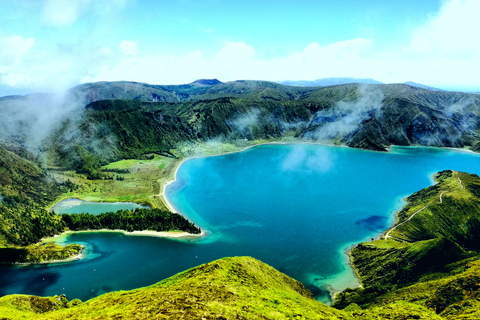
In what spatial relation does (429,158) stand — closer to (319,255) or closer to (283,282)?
(319,255)

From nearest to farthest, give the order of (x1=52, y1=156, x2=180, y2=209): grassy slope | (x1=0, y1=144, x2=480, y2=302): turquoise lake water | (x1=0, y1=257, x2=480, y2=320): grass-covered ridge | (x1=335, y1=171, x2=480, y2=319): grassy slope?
1. (x1=0, y1=257, x2=480, y2=320): grass-covered ridge
2. (x1=335, y1=171, x2=480, y2=319): grassy slope
3. (x1=0, y1=144, x2=480, y2=302): turquoise lake water
4. (x1=52, y1=156, x2=180, y2=209): grassy slope

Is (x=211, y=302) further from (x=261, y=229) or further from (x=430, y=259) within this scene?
(x=261, y=229)

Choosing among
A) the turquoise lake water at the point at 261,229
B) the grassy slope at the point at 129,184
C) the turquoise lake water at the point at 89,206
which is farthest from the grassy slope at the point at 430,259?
the turquoise lake water at the point at 89,206

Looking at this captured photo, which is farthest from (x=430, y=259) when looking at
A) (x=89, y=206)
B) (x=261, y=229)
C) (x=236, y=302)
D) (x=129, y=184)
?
(x=129, y=184)

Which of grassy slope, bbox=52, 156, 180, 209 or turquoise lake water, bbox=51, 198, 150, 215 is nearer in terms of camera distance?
turquoise lake water, bbox=51, 198, 150, 215

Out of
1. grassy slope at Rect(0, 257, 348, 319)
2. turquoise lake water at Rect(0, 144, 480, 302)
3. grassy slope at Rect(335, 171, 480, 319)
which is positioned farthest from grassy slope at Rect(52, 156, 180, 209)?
grassy slope at Rect(335, 171, 480, 319)

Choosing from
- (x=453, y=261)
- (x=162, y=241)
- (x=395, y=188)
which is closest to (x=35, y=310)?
(x=162, y=241)

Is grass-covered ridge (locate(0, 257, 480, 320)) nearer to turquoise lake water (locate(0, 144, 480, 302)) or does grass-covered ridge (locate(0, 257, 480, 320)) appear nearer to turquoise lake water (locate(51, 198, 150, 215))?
turquoise lake water (locate(0, 144, 480, 302))
